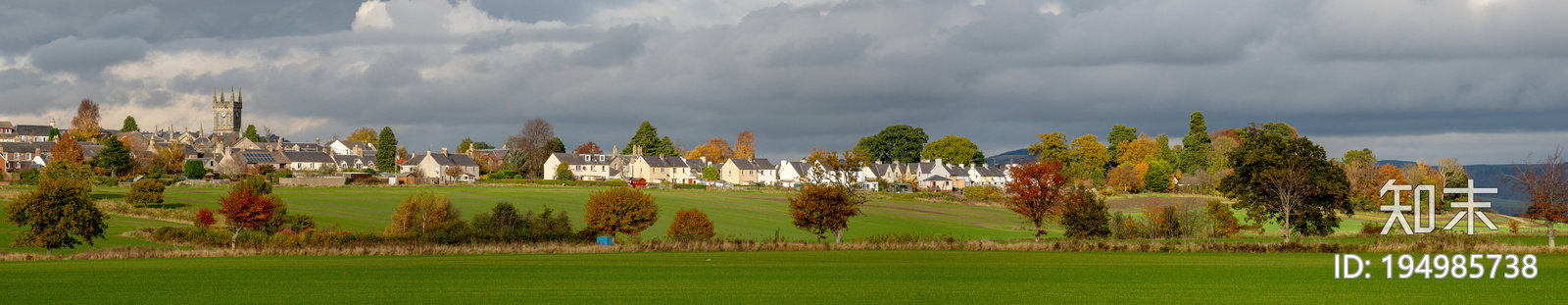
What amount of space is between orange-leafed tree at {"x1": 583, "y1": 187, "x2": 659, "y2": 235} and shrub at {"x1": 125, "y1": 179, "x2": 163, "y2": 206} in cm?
3522

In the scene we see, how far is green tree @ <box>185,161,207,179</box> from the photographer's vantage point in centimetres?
10575

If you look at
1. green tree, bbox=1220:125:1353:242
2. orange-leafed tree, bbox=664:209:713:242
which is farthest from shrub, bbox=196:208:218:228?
green tree, bbox=1220:125:1353:242

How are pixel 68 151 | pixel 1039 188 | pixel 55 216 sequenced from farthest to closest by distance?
1. pixel 68 151
2. pixel 1039 188
3. pixel 55 216

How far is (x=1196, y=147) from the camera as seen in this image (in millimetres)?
142750

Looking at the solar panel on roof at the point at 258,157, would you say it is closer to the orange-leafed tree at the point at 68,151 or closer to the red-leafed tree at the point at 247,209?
the orange-leafed tree at the point at 68,151

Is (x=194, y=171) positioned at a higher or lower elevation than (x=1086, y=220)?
higher

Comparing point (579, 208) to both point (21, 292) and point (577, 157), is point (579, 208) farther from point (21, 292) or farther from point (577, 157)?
point (577, 157)

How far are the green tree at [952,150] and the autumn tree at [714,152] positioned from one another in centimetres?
3084

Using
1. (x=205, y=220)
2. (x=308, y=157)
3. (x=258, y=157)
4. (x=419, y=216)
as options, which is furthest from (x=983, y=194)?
(x=308, y=157)

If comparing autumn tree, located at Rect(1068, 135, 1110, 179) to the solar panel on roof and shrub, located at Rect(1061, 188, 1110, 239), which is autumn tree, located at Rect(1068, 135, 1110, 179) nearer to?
shrub, located at Rect(1061, 188, 1110, 239)

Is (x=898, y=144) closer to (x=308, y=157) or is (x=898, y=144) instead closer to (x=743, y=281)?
(x=308, y=157)

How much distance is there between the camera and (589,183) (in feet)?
364

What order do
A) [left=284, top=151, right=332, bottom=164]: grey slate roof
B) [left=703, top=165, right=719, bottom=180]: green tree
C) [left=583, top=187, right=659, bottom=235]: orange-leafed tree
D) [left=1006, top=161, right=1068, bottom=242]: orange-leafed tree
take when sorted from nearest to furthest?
[left=583, top=187, right=659, bottom=235]: orange-leafed tree, [left=1006, top=161, right=1068, bottom=242]: orange-leafed tree, [left=703, top=165, right=719, bottom=180]: green tree, [left=284, top=151, right=332, bottom=164]: grey slate roof

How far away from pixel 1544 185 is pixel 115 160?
4540 inches
